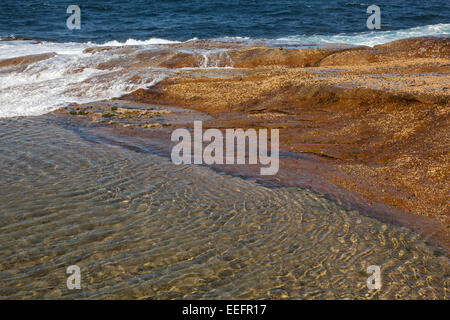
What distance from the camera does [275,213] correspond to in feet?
18.1

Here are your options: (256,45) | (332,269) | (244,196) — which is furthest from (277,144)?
(256,45)

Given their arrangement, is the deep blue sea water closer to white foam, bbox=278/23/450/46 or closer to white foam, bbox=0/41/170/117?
white foam, bbox=278/23/450/46

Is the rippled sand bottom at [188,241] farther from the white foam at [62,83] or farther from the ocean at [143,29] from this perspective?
the ocean at [143,29]

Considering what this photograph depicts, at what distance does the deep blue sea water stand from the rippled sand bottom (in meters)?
17.0

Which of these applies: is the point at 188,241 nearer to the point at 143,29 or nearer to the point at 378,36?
the point at 378,36

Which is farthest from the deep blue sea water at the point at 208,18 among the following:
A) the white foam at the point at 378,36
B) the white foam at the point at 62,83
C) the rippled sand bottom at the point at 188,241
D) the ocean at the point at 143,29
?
the rippled sand bottom at the point at 188,241

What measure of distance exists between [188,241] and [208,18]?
23.7 meters

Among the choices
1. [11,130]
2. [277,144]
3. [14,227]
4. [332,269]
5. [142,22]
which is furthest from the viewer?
[142,22]

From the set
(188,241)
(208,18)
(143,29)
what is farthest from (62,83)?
(208,18)

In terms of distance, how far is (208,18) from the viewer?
26.5 m

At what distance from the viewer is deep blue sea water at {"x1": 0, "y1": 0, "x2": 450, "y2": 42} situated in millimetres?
23016

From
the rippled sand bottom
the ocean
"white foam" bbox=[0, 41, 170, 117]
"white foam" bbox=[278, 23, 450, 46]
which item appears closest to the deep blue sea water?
the ocean
